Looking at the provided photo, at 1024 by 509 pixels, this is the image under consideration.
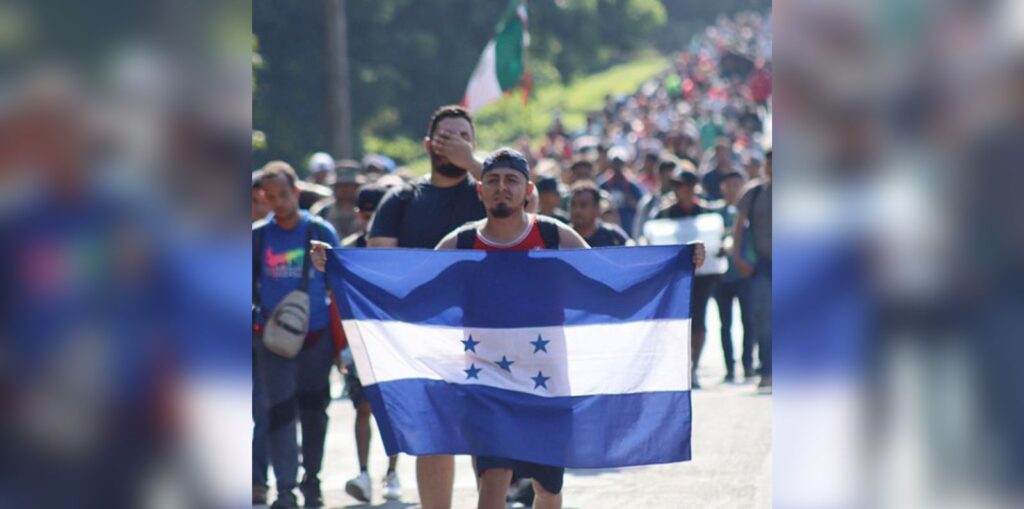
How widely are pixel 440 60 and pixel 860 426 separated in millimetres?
48329

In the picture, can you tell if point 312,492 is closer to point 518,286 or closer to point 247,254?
point 518,286

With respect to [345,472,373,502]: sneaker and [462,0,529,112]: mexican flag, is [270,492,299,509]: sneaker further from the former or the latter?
[462,0,529,112]: mexican flag

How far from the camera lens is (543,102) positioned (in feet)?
327

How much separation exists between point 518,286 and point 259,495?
11.5 ft

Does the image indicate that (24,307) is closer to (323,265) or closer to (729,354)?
(323,265)

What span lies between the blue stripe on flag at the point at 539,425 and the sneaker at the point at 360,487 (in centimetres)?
297

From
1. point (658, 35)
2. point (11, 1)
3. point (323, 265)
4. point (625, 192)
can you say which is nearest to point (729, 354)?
point (625, 192)

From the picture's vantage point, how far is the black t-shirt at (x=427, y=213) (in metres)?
7.98

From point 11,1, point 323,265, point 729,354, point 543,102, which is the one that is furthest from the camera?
point 543,102

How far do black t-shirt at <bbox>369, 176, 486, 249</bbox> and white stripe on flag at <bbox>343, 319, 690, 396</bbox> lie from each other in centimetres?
107

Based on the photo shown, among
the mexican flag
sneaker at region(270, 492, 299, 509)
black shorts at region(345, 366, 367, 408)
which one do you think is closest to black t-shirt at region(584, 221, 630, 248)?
black shorts at region(345, 366, 367, 408)

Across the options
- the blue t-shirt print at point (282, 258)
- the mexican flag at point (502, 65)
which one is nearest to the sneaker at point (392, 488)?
the blue t-shirt print at point (282, 258)

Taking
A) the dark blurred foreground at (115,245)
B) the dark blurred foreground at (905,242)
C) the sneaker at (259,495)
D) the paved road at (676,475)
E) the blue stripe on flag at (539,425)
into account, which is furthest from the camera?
the sneaker at (259,495)

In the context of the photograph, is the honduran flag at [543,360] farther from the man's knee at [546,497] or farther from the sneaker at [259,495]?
the sneaker at [259,495]
